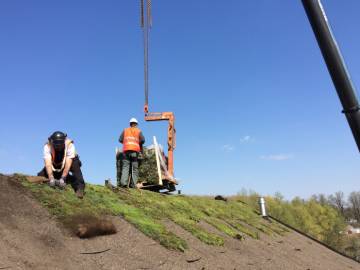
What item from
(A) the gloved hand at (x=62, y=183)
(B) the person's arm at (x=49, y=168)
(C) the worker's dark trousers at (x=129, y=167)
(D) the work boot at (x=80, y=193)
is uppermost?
(C) the worker's dark trousers at (x=129, y=167)

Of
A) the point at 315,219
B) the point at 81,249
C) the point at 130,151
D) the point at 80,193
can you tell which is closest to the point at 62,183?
the point at 80,193

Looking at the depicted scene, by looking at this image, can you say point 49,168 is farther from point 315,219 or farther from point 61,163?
point 315,219

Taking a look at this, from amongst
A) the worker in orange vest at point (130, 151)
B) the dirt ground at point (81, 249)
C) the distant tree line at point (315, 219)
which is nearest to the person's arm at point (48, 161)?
the dirt ground at point (81, 249)

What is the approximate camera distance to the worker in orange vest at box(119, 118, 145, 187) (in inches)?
455

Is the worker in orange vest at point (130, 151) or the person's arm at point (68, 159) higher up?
the worker in orange vest at point (130, 151)

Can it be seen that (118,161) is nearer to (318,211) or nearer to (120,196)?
(120,196)

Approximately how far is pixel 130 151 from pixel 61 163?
11.0 ft

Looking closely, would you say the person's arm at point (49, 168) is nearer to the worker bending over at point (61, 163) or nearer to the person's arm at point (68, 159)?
the worker bending over at point (61, 163)

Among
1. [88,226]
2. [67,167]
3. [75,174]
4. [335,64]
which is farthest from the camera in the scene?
[75,174]

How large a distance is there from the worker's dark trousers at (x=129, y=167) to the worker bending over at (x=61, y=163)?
115 inches

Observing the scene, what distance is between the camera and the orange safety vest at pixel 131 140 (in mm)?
11539

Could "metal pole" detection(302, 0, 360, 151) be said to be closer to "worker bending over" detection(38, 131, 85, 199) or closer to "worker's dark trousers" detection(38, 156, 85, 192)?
"worker bending over" detection(38, 131, 85, 199)

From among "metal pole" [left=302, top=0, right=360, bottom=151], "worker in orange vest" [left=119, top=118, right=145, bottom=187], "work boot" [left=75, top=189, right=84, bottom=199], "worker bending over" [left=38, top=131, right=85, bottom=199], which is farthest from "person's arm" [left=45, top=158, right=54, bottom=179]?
"metal pole" [left=302, top=0, right=360, bottom=151]

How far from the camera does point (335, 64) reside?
3369 mm
